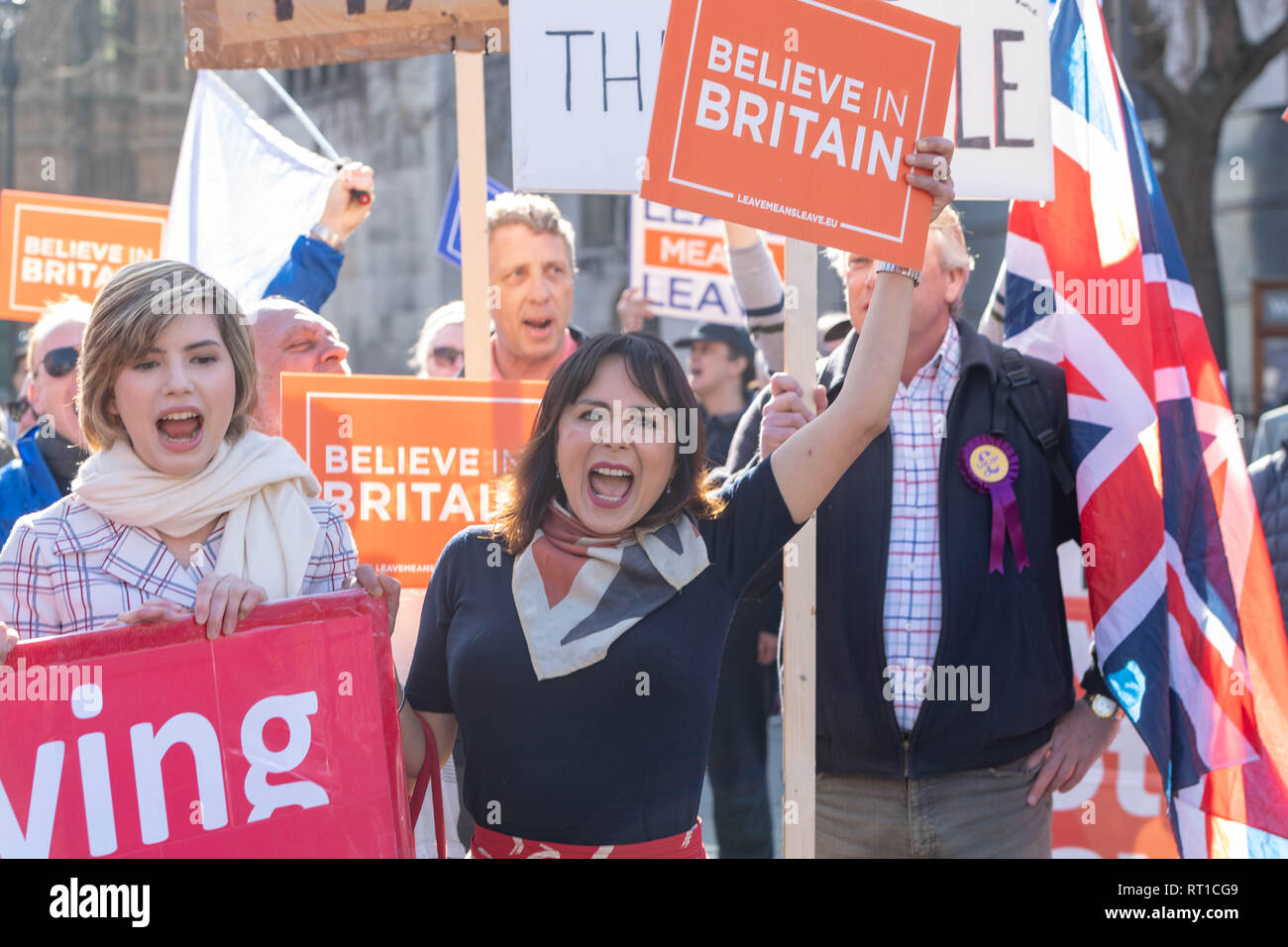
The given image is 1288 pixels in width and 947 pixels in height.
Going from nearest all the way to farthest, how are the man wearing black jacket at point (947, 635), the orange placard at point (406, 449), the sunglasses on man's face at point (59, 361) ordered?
the man wearing black jacket at point (947, 635) → the orange placard at point (406, 449) → the sunglasses on man's face at point (59, 361)

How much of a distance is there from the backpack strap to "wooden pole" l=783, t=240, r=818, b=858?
1.95 ft

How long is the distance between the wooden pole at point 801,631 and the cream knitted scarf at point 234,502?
1015mm

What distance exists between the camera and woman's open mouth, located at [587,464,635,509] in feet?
8.37

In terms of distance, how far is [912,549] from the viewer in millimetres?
3076

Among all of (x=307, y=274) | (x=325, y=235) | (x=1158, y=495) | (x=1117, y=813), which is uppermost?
(x=325, y=235)

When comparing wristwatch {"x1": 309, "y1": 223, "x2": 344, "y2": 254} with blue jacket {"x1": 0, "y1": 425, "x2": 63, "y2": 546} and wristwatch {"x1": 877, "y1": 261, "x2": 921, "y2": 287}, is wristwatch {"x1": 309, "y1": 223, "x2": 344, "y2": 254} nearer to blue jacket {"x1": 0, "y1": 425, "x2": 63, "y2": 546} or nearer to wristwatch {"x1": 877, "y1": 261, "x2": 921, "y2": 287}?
blue jacket {"x1": 0, "y1": 425, "x2": 63, "y2": 546}

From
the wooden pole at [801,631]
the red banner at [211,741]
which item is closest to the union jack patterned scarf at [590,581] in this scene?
the red banner at [211,741]

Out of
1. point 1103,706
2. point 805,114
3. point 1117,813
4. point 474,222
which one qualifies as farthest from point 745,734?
point 805,114

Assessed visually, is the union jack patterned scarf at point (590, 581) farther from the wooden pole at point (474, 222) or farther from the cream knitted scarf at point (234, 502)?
the wooden pole at point (474, 222)

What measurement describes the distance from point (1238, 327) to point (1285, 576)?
12.2 metres

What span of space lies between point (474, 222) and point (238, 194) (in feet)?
4.46

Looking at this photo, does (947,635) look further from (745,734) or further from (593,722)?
(745,734)

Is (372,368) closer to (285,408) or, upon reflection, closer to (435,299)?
(435,299)

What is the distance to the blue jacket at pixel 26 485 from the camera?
3.56 m
